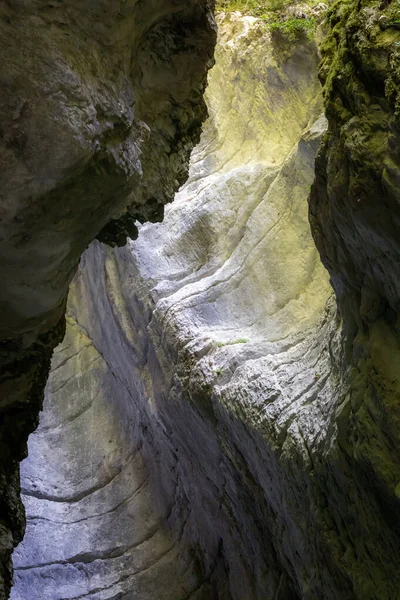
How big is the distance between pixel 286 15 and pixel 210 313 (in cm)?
433

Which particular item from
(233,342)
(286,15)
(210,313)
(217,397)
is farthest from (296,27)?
(217,397)

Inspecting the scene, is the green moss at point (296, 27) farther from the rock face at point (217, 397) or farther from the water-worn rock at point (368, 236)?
the water-worn rock at point (368, 236)

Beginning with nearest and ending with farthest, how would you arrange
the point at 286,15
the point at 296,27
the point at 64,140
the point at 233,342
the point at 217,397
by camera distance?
1. the point at 64,140
2. the point at 217,397
3. the point at 233,342
4. the point at 296,27
5. the point at 286,15

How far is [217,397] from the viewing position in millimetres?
6277

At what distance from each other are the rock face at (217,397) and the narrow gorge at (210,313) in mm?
32

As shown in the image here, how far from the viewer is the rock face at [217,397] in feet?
18.0

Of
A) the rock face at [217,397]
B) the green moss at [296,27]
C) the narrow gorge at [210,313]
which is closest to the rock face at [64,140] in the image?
the narrow gorge at [210,313]

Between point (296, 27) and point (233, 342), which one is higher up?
point (296, 27)

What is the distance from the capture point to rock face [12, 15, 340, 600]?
5.49 m

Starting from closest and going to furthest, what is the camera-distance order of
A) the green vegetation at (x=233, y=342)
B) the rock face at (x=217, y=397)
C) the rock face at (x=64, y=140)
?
the rock face at (x=64, y=140), the rock face at (x=217, y=397), the green vegetation at (x=233, y=342)

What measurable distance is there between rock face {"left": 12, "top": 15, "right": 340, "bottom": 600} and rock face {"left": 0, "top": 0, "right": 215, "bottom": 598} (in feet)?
6.46

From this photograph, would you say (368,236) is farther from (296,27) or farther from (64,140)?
(296,27)

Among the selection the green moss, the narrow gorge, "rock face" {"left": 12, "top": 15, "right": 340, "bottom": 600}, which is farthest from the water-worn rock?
the green moss

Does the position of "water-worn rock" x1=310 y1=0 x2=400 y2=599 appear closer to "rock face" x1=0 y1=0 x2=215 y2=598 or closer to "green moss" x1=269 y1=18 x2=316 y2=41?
"rock face" x1=0 y1=0 x2=215 y2=598
